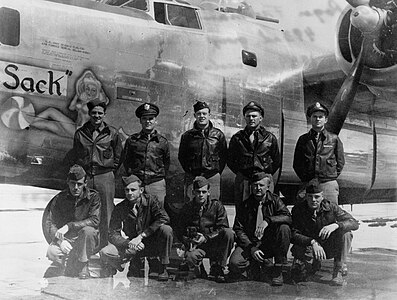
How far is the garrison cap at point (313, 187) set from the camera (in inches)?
172

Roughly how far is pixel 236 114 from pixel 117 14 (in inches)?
51.5

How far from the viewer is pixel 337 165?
4.45 metres

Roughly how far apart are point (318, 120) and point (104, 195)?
192cm

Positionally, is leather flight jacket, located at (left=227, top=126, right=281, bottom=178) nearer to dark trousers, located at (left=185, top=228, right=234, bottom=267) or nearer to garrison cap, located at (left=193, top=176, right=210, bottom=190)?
garrison cap, located at (left=193, top=176, right=210, bottom=190)

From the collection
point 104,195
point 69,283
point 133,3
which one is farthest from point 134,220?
point 133,3

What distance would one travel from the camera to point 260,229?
418cm

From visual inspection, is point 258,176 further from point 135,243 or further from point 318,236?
point 135,243

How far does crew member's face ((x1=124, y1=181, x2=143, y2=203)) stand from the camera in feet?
13.6

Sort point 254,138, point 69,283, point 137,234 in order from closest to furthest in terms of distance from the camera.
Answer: point 69,283, point 137,234, point 254,138

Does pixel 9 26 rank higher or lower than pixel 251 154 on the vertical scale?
higher

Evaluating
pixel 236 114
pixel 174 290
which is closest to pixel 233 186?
pixel 236 114

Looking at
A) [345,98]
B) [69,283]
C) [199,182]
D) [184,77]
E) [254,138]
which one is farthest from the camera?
[345,98]

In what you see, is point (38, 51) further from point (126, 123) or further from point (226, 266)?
point (226, 266)

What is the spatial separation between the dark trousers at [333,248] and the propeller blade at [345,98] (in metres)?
0.93
